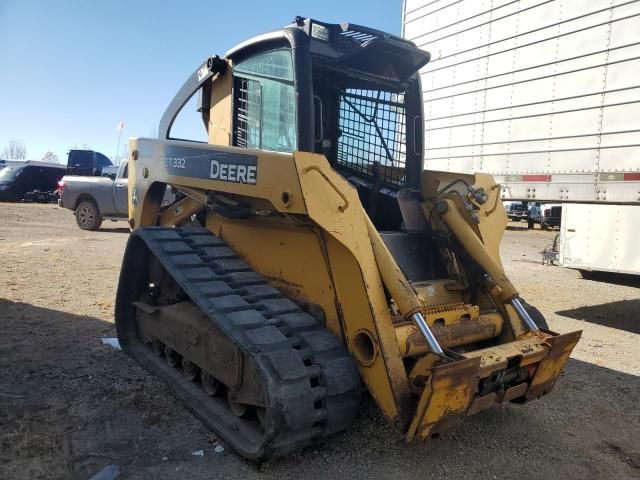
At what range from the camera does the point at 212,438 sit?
3.39 metres

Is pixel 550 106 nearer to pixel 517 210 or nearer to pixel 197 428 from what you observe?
pixel 197 428

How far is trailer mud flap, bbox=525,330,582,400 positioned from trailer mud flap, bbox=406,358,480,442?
0.73 metres

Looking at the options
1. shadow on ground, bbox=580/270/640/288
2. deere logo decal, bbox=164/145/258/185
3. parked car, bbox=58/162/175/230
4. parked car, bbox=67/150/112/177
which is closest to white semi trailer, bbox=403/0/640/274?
shadow on ground, bbox=580/270/640/288

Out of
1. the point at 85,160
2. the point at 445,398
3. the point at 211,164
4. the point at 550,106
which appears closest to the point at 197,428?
the point at 445,398

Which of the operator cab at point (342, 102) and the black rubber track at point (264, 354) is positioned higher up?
the operator cab at point (342, 102)

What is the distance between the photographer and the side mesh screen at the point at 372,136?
4.54 meters

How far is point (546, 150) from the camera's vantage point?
7043mm

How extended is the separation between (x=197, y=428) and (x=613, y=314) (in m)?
6.64

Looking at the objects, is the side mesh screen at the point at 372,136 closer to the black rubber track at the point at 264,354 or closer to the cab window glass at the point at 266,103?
the cab window glass at the point at 266,103

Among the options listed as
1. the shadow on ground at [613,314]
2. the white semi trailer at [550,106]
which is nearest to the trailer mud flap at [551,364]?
the white semi trailer at [550,106]

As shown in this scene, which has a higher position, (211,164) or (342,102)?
(342,102)

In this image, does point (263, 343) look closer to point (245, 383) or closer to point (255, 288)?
point (245, 383)

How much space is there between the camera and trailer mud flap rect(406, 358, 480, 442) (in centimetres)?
273

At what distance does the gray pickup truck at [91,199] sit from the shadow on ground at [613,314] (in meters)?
11.5
